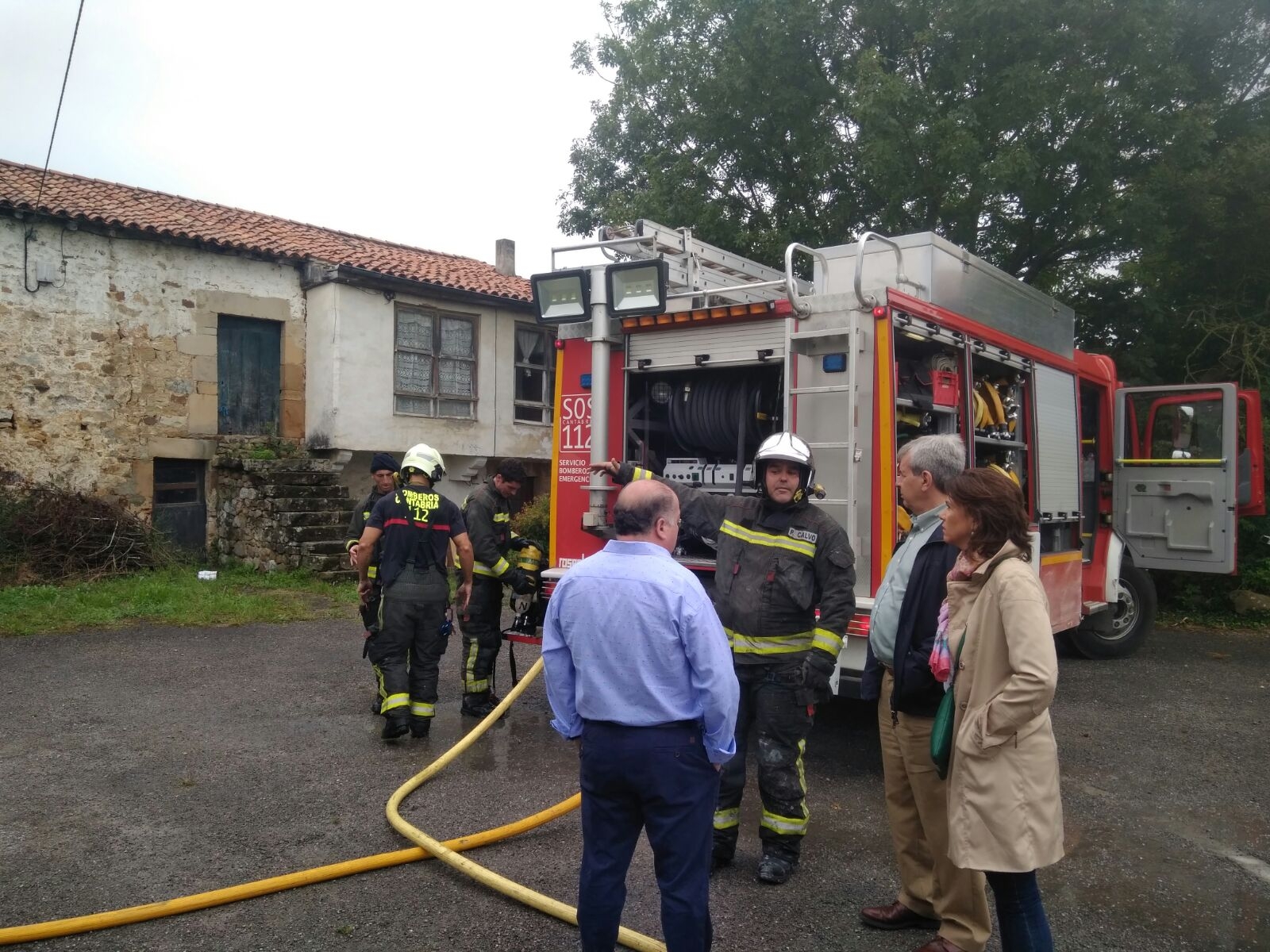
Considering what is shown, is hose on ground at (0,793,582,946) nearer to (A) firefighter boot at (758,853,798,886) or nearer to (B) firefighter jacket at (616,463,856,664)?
A: (A) firefighter boot at (758,853,798,886)

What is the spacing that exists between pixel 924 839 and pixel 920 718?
1.76ft

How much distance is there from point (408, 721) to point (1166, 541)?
6.61m

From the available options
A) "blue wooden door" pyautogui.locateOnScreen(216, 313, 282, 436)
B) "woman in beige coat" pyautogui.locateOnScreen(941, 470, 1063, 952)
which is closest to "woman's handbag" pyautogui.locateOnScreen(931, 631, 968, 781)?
"woman in beige coat" pyautogui.locateOnScreen(941, 470, 1063, 952)

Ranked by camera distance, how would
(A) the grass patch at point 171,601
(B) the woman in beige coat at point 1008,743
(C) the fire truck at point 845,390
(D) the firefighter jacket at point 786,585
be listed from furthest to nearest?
(A) the grass patch at point 171,601
(C) the fire truck at point 845,390
(D) the firefighter jacket at point 786,585
(B) the woman in beige coat at point 1008,743

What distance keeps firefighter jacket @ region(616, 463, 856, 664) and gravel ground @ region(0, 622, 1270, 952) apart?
952 mm

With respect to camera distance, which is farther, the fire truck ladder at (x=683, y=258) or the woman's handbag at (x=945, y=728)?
the fire truck ladder at (x=683, y=258)

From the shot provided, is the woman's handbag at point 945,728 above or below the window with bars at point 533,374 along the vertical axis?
below

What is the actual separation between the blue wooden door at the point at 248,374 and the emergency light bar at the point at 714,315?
11280mm

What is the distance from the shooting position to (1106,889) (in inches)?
153

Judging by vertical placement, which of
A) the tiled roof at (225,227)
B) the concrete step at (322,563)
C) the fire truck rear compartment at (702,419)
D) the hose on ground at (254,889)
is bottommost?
the hose on ground at (254,889)

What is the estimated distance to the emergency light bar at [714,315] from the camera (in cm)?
540

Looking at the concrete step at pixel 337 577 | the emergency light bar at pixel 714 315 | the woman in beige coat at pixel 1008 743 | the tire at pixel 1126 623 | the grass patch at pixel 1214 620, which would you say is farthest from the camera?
the concrete step at pixel 337 577

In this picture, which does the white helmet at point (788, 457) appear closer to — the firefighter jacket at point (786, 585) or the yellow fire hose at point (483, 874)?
the firefighter jacket at point (786, 585)

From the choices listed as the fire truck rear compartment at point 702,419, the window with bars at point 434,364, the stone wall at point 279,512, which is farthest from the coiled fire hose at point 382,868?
the window with bars at point 434,364
